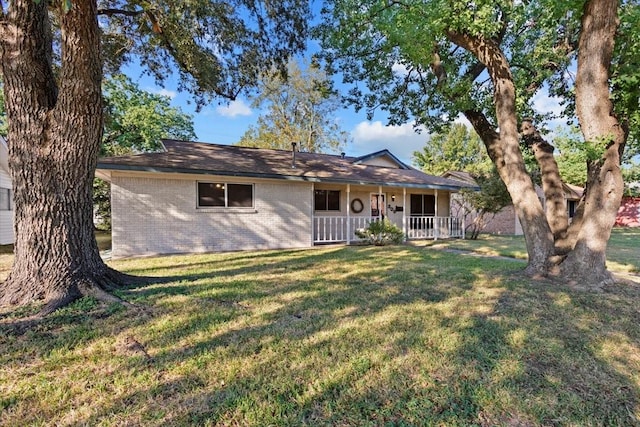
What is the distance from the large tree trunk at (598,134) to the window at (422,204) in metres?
9.46

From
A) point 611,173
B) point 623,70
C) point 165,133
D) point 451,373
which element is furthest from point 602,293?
point 165,133

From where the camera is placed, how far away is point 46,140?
4.30 metres

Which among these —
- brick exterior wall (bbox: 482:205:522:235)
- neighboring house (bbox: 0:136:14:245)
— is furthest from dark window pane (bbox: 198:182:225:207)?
brick exterior wall (bbox: 482:205:522:235)

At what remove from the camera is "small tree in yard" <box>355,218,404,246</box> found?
11.5m

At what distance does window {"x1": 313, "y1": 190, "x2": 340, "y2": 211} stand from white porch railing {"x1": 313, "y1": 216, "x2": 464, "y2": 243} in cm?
49

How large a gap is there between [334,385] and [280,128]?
27.1m

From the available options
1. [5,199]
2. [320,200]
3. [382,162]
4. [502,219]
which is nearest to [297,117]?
[382,162]

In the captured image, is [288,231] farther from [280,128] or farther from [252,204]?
[280,128]

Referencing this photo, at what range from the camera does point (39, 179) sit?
13.8ft

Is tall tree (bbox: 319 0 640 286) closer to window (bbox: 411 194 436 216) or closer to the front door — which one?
the front door

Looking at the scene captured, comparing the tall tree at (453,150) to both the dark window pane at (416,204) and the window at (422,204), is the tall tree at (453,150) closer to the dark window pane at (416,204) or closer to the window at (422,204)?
the window at (422,204)

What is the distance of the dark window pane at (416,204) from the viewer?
1480 centimetres

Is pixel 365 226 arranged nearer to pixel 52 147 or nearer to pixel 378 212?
pixel 378 212

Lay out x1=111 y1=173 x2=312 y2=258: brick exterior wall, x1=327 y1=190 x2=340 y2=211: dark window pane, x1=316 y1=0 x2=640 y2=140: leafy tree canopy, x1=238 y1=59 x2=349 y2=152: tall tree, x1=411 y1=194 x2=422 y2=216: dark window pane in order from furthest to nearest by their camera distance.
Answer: x1=238 y1=59 x2=349 y2=152: tall tree → x1=411 y1=194 x2=422 y2=216: dark window pane → x1=327 y1=190 x2=340 y2=211: dark window pane → x1=111 y1=173 x2=312 y2=258: brick exterior wall → x1=316 y1=0 x2=640 y2=140: leafy tree canopy
